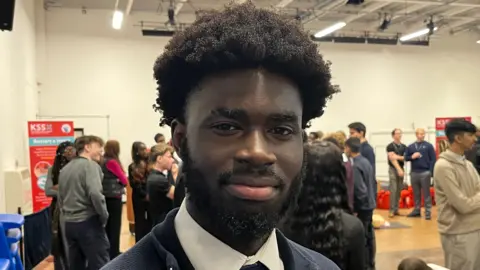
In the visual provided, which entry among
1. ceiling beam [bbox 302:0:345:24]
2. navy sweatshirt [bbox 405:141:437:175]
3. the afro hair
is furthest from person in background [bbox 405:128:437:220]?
the afro hair

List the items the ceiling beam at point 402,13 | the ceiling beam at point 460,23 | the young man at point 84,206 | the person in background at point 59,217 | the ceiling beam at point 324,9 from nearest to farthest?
the young man at point 84,206, the person in background at point 59,217, the ceiling beam at point 324,9, the ceiling beam at point 402,13, the ceiling beam at point 460,23

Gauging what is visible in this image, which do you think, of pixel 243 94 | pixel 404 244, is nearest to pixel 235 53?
pixel 243 94

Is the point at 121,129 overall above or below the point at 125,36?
below

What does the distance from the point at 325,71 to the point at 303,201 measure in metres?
1.32

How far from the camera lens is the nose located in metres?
0.69

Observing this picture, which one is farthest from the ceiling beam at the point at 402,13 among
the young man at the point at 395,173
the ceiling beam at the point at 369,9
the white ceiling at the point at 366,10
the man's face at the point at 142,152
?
the man's face at the point at 142,152

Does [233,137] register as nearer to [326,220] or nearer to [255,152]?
[255,152]

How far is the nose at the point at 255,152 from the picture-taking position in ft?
2.27

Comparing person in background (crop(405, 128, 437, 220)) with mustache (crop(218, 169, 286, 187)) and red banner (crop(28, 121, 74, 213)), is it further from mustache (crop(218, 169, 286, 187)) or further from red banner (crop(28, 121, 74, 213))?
mustache (crop(218, 169, 286, 187))

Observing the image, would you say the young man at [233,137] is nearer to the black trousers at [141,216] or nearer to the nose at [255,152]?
the nose at [255,152]

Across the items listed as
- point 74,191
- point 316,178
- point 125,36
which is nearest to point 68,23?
point 125,36

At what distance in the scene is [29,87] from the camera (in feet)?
29.4

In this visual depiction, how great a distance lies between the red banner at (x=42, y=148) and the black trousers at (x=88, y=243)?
108 inches

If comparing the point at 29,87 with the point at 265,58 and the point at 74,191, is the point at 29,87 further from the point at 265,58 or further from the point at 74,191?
the point at 265,58
